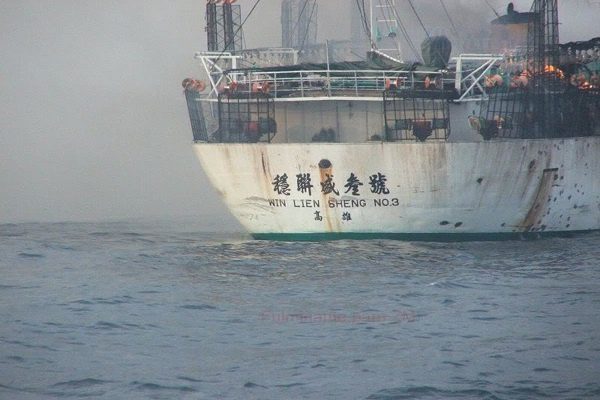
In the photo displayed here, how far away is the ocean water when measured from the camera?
2219cm

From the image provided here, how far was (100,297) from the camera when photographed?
31.2 meters

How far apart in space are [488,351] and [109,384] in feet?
27.4

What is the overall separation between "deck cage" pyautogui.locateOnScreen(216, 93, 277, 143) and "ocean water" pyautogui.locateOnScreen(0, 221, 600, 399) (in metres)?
4.47

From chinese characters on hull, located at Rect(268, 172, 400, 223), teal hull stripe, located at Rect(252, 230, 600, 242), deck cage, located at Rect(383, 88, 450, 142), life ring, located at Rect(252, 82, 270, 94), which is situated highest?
life ring, located at Rect(252, 82, 270, 94)

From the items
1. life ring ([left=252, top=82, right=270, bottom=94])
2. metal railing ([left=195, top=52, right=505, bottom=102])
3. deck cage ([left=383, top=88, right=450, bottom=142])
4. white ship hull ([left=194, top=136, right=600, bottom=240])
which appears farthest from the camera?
life ring ([left=252, top=82, right=270, bottom=94])

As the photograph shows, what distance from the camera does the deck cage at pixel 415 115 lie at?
43.6 metres

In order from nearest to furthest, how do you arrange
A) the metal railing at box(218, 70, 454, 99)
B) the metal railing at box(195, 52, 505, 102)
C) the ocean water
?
1. the ocean water
2. the metal railing at box(218, 70, 454, 99)
3. the metal railing at box(195, 52, 505, 102)

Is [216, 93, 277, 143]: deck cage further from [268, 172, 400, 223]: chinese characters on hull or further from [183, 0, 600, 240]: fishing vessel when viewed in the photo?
[268, 172, 400, 223]: chinese characters on hull

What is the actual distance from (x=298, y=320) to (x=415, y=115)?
56.3 feet

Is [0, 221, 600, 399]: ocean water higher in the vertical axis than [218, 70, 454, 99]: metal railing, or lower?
lower

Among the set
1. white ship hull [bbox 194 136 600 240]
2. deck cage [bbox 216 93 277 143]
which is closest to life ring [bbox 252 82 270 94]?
deck cage [bbox 216 93 277 143]

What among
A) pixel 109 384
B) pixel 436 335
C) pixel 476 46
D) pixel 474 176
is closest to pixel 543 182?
pixel 474 176

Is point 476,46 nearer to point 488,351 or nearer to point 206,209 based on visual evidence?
point 206,209

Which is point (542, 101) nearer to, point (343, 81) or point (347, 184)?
point (343, 81)
